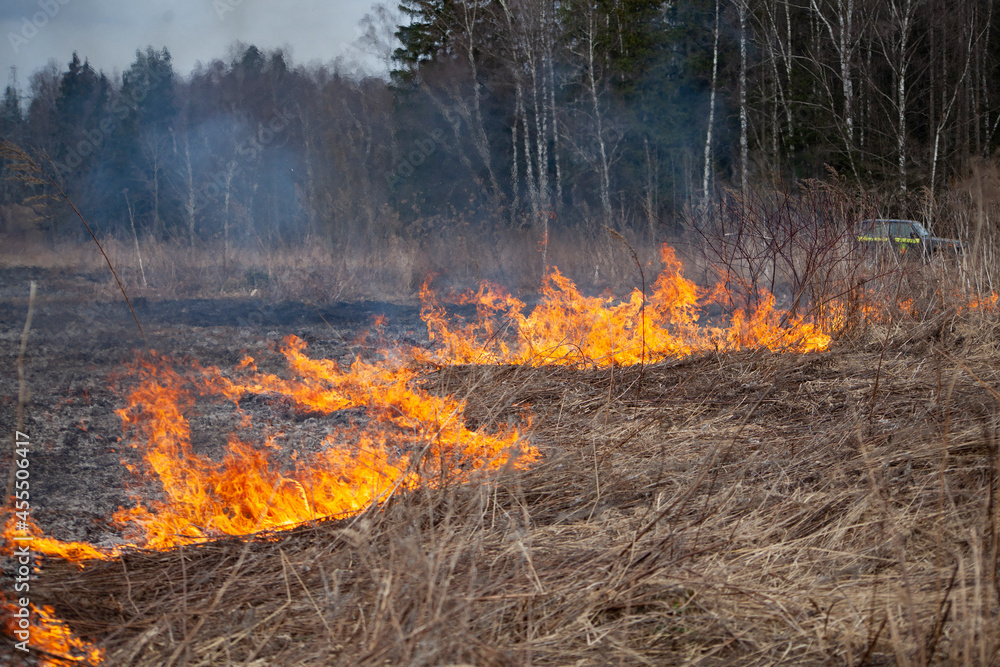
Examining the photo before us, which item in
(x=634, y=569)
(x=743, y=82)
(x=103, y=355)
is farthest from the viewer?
(x=743, y=82)

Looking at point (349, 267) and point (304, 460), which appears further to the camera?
point (349, 267)

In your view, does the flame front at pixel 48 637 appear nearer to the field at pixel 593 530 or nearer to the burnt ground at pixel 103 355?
the field at pixel 593 530

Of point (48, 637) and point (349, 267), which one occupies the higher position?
point (349, 267)

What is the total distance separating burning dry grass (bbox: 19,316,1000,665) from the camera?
1665mm

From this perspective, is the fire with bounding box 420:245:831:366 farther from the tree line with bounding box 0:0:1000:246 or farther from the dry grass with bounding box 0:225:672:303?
the tree line with bounding box 0:0:1000:246

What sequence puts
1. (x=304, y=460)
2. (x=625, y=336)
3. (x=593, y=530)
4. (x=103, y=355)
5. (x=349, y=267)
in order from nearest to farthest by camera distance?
(x=593, y=530), (x=304, y=460), (x=625, y=336), (x=103, y=355), (x=349, y=267)

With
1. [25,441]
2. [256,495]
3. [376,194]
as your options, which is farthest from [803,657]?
[376,194]

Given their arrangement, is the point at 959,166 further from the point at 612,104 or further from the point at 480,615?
the point at 480,615

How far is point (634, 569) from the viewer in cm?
199

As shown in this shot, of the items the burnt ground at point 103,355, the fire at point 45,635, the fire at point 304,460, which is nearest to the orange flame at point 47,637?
the fire at point 45,635

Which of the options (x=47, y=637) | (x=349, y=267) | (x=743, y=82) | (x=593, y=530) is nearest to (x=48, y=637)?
(x=47, y=637)

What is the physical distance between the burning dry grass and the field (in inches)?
0.4

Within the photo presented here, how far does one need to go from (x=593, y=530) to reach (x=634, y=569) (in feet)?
1.26

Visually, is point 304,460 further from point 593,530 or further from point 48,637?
point 593,530
